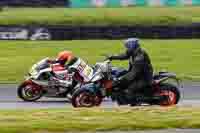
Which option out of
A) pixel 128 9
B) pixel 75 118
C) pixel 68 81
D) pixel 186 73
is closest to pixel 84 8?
pixel 128 9

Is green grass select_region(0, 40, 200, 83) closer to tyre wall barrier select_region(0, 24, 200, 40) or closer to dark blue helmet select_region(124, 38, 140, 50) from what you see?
tyre wall barrier select_region(0, 24, 200, 40)

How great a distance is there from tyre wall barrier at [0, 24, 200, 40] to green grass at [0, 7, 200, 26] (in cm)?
41

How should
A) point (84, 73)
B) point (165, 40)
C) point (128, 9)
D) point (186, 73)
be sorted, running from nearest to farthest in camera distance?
point (84, 73) < point (186, 73) < point (165, 40) < point (128, 9)

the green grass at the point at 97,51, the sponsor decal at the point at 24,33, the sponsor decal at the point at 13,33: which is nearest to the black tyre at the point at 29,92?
the green grass at the point at 97,51

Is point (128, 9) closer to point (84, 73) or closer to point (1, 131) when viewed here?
point (84, 73)

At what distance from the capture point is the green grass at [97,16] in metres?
23.8

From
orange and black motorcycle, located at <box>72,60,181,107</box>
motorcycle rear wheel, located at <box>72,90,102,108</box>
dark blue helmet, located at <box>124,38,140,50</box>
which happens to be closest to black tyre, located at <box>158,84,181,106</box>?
orange and black motorcycle, located at <box>72,60,181,107</box>

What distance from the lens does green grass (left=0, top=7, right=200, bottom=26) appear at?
23828mm

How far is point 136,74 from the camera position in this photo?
45.5ft

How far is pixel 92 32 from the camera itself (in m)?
22.9

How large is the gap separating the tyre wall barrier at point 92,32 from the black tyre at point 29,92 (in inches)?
295

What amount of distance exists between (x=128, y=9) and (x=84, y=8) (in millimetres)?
1516

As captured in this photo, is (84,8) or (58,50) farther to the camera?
(84,8)

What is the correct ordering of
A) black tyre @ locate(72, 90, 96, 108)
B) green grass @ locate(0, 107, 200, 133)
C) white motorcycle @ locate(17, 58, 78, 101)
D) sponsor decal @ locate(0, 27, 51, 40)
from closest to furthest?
A: 1. green grass @ locate(0, 107, 200, 133)
2. black tyre @ locate(72, 90, 96, 108)
3. white motorcycle @ locate(17, 58, 78, 101)
4. sponsor decal @ locate(0, 27, 51, 40)
